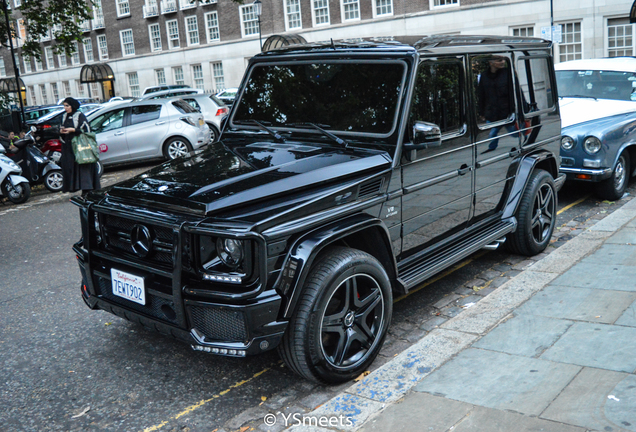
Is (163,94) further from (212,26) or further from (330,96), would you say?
(330,96)

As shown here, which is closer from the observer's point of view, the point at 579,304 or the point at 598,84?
the point at 579,304

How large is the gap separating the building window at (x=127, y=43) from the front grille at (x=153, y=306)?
154ft

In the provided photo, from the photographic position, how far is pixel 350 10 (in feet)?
113

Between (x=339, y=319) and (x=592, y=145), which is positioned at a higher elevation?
(x=592, y=145)

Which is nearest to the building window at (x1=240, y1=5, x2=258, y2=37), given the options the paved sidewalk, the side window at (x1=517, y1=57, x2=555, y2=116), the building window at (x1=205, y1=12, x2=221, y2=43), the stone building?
the stone building

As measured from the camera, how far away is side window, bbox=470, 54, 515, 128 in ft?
16.8

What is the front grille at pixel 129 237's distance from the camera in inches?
139

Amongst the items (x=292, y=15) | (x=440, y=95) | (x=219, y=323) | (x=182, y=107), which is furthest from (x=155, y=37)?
(x=219, y=323)

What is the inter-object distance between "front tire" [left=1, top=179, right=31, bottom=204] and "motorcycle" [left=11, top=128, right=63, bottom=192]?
0.94m

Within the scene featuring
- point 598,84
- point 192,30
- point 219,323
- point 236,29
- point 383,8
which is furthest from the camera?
point 192,30

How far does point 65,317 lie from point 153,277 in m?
2.04

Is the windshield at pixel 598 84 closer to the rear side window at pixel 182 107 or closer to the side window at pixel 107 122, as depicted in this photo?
the rear side window at pixel 182 107

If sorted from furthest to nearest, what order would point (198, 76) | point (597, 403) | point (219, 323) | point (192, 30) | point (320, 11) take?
1. point (198, 76)
2. point (192, 30)
3. point (320, 11)
4. point (219, 323)
5. point (597, 403)

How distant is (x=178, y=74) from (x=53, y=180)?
34.0 m
